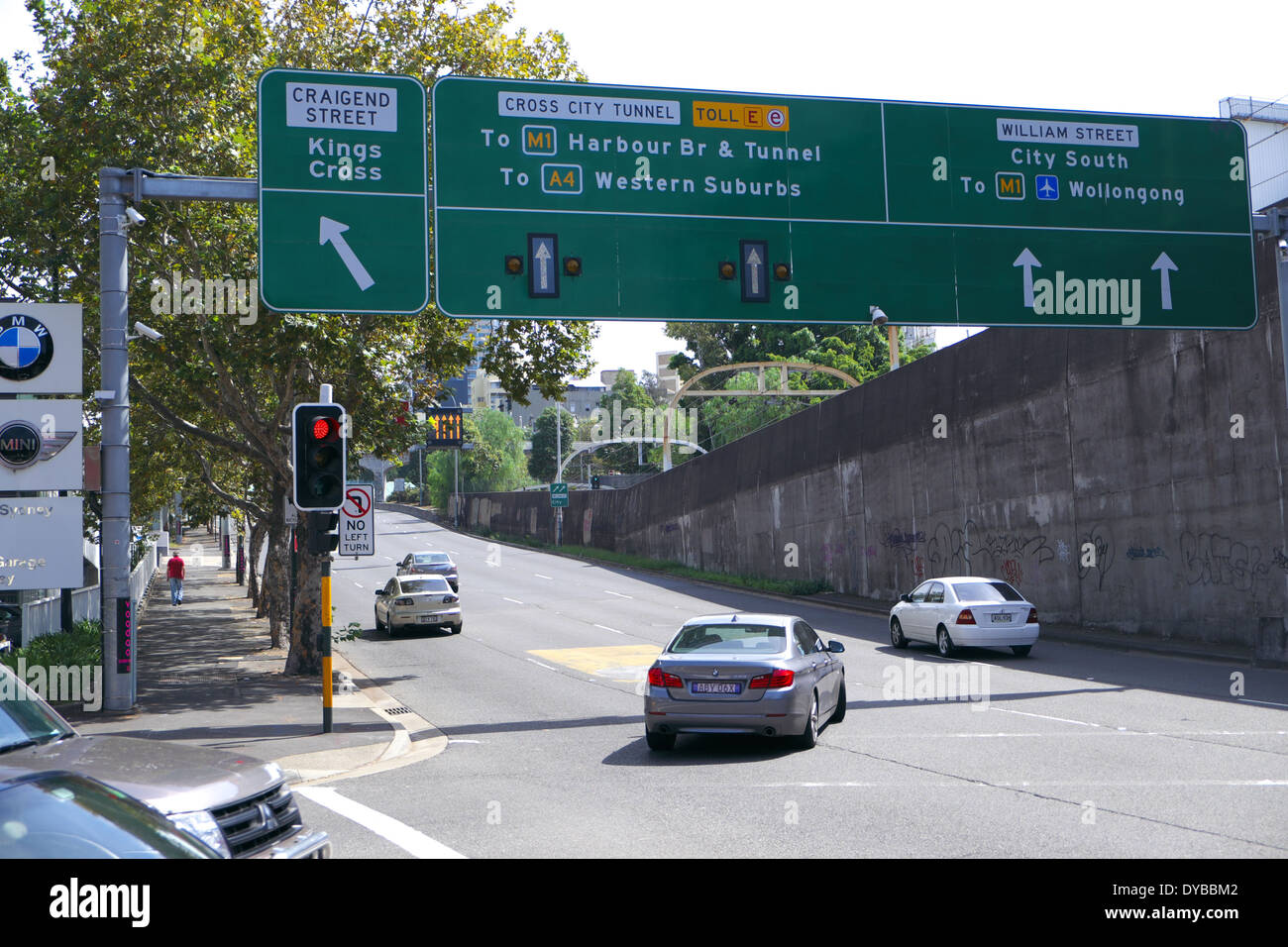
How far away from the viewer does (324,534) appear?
13977 millimetres

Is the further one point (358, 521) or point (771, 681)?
point (358, 521)

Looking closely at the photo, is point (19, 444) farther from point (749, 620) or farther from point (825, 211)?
point (825, 211)

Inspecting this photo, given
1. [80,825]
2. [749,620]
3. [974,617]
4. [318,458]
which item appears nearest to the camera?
[80,825]

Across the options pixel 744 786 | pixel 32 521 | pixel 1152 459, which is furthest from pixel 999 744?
pixel 1152 459

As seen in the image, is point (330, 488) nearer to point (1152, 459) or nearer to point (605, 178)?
point (605, 178)

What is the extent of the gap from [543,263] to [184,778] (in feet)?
34.7

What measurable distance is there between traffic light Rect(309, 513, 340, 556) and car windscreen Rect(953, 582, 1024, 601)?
13.2 meters

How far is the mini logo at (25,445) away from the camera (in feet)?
48.5

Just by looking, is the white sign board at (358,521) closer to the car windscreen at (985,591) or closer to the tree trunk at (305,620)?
the tree trunk at (305,620)

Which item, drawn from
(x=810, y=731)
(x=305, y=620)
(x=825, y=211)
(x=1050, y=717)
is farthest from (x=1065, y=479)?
(x=305, y=620)

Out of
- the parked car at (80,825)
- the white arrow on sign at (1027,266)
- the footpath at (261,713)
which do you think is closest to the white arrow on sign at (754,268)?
the white arrow on sign at (1027,266)
